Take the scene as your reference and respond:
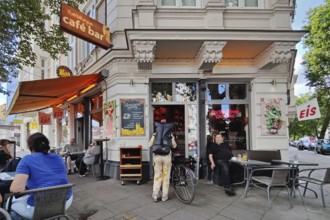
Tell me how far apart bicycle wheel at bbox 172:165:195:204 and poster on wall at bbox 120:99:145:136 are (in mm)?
1863

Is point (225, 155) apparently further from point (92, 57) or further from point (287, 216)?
point (92, 57)

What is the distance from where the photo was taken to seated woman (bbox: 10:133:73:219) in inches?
105

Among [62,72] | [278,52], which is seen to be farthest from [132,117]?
[62,72]

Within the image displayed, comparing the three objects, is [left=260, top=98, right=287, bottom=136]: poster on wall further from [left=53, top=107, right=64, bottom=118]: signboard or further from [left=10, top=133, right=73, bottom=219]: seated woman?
[left=53, top=107, right=64, bottom=118]: signboard

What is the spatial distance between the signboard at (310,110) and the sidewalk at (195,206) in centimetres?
190

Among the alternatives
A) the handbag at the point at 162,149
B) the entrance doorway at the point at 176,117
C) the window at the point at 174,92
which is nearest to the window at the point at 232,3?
the window at the point at 174,92

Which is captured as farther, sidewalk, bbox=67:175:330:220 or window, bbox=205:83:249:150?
window, bbox=205:83:249:150

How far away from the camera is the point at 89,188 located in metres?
6.11

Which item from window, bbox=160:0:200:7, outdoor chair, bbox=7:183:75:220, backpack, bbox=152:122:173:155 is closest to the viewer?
outdoor chair, bbox=7:183:75:220

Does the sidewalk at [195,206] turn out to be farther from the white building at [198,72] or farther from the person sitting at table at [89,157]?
the person sitting at table at [89,157]

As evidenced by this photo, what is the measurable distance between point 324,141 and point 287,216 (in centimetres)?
2069

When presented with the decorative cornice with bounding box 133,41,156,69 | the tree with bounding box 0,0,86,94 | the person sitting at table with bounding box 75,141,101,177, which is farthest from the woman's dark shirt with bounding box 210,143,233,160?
the tree with bounding box 0,0,86,94

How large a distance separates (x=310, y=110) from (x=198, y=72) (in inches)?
120

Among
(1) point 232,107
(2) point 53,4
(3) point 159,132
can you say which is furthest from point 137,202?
(2) point 53,4
